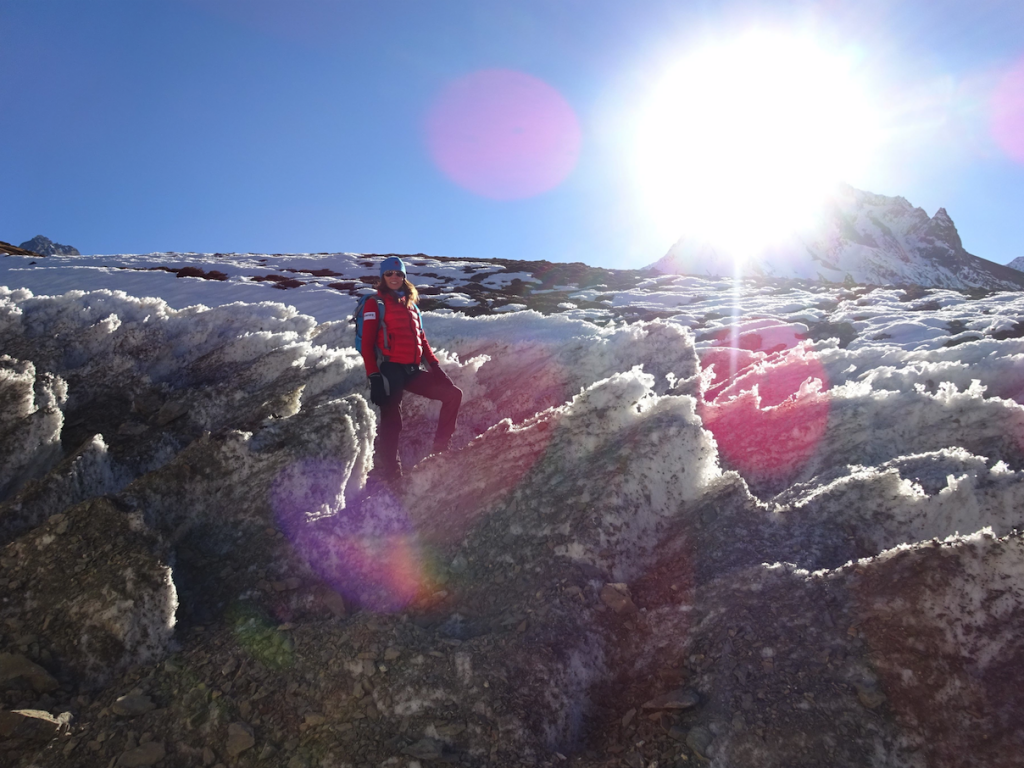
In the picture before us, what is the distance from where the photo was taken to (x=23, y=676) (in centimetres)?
440

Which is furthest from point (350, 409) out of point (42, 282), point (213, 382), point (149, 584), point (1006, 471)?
point (42, 282)

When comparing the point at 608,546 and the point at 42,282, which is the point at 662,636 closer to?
the point at 608,546

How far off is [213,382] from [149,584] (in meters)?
6.92

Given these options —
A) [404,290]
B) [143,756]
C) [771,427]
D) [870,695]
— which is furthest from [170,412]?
[870,695]

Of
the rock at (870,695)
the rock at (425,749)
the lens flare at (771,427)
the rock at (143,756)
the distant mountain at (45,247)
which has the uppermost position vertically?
the distant mountain at (45,247)

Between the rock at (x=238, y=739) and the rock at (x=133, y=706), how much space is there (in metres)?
0.74

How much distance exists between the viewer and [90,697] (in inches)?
171

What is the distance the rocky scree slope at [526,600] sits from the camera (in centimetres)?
357

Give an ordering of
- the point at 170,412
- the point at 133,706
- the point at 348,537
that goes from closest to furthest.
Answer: the point at 133,706, the point at 348,537, the point at 170,412

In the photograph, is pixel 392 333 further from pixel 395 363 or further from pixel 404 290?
pixel 404 290

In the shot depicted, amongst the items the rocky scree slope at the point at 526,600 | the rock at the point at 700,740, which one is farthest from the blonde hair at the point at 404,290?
the rock at the point at 700,740

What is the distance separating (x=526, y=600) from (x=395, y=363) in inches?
165

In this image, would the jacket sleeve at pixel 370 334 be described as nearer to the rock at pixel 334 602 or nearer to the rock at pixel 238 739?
the rock at pixel 334 602

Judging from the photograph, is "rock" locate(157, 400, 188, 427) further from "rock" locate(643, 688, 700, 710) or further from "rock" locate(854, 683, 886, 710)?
"rock" locate(854, 683, 886, 710)
